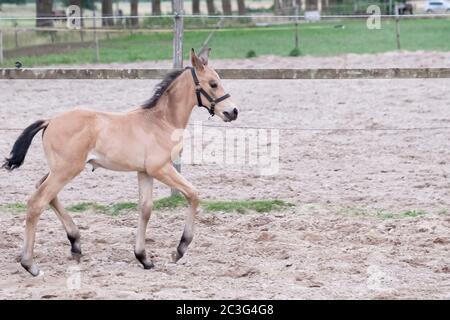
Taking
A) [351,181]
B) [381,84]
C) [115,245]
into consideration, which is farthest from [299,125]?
[115,245]

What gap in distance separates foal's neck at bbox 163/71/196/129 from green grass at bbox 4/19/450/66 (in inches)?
526

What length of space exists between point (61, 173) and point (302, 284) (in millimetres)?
1928

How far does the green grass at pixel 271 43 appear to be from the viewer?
22453 mm

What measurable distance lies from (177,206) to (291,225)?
1265 millimetres

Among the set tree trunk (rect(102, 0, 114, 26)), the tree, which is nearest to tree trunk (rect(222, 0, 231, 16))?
the tree

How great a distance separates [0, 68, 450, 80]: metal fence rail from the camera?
8438 millimetres

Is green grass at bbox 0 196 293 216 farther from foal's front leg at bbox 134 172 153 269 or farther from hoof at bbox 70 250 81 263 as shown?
foal's front leg at bbox 134 172 153 269

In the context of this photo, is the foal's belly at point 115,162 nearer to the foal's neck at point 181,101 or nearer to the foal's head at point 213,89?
the foal's neck at point 181,101

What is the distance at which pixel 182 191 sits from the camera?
6531 mm

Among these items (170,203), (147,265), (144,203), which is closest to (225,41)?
(170,203)

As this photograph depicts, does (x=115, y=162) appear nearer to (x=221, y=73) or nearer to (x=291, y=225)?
(x=291, y=225)

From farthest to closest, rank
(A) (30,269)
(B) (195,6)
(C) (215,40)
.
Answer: (B) (195,6), (C) (215,40), (A) (30,269)

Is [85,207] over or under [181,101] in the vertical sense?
under

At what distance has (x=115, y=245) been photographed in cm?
716
